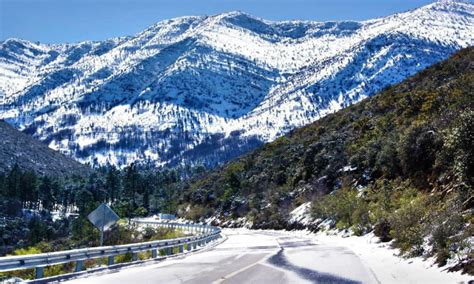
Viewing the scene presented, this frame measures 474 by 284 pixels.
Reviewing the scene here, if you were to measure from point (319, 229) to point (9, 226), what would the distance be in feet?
284

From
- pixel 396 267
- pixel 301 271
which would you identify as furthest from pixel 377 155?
pixel 301 271

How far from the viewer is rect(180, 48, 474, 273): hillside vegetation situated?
1814 centimetres

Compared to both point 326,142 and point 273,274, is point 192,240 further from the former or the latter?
point 326,142

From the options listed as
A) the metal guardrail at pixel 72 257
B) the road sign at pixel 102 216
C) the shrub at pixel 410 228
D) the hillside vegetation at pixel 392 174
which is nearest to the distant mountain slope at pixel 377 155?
the hillside vegetation at pixel 392 174

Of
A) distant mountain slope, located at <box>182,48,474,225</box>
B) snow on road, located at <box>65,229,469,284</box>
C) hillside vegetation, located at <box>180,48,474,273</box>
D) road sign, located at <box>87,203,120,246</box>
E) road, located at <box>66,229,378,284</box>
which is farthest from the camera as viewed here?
distant mountain slope, located at <box>182,48,474,225</box>

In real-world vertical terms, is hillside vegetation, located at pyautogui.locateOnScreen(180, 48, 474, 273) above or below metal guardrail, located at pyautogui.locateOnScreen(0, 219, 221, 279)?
above

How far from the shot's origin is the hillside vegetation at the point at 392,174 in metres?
18.1

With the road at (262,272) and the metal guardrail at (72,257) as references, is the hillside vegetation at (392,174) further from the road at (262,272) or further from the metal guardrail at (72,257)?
the metal guardrail at (72,257)

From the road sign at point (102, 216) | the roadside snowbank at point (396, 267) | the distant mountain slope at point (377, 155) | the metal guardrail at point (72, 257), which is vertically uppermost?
the distant mountain slope at point (377, 155)

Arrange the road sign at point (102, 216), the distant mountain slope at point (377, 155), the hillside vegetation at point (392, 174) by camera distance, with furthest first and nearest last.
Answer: the distant mountain slope at point (377, 155)
the road sign at point (102, 216)
the hillside vegetation at point (392, 174)

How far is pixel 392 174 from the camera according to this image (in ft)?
110

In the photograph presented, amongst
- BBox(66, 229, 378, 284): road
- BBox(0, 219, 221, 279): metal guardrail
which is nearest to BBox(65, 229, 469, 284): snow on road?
BBox(66, 229, 378, 284): road

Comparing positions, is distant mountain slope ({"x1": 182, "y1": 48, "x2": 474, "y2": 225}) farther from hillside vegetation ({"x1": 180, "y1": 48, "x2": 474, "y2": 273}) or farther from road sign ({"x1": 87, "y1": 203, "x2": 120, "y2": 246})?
road sign ({"x1": 87, "y1": 203, "x2": 120, "y2": 246})

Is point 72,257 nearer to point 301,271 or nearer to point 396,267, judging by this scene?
point 301,271
